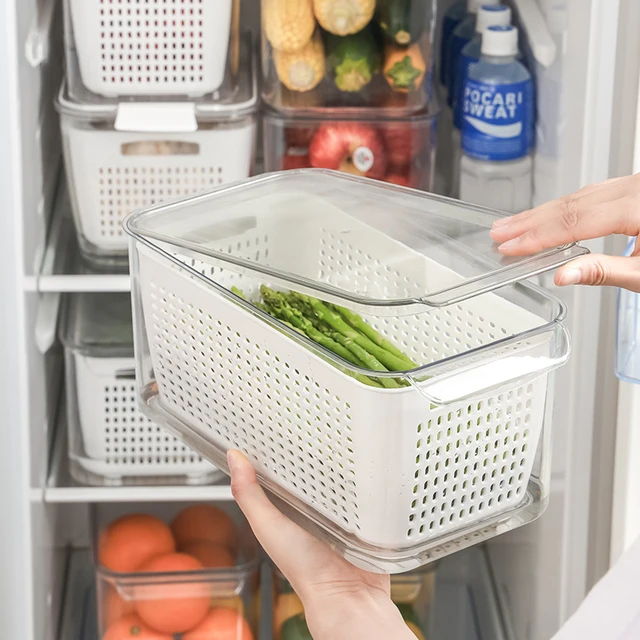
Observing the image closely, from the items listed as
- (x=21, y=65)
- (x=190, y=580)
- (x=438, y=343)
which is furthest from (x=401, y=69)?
(x=190, y=580)

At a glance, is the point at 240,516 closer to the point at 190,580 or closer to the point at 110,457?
the point at 190,580

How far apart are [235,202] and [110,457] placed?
738 millimetres

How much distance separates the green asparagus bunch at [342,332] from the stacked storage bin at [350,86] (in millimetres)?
538

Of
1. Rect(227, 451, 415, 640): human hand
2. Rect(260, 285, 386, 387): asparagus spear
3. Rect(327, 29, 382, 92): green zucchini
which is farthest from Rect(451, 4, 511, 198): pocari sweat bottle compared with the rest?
Rect(227, 451, 415, 640): human hand

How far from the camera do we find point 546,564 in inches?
56.0

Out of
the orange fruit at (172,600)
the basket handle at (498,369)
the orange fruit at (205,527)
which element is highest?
the basket handle at (498,369)

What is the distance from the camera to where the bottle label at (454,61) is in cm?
147

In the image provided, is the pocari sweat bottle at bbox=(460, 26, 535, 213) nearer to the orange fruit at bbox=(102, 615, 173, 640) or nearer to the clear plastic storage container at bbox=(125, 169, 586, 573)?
the clear plastic storage container at bbox=(125, 169, 586, 573)

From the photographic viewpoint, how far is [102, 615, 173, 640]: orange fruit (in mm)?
1508

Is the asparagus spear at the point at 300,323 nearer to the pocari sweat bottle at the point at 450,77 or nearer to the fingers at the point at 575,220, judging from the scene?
the fingers at the point at 575,220

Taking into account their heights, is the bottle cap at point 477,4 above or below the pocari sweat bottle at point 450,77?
above

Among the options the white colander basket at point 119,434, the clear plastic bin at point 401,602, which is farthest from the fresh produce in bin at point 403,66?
the clear plastic bin at point 401,602

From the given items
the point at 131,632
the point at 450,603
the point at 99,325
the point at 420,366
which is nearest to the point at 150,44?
the point at 99,325

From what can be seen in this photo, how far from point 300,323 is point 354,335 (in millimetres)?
51
